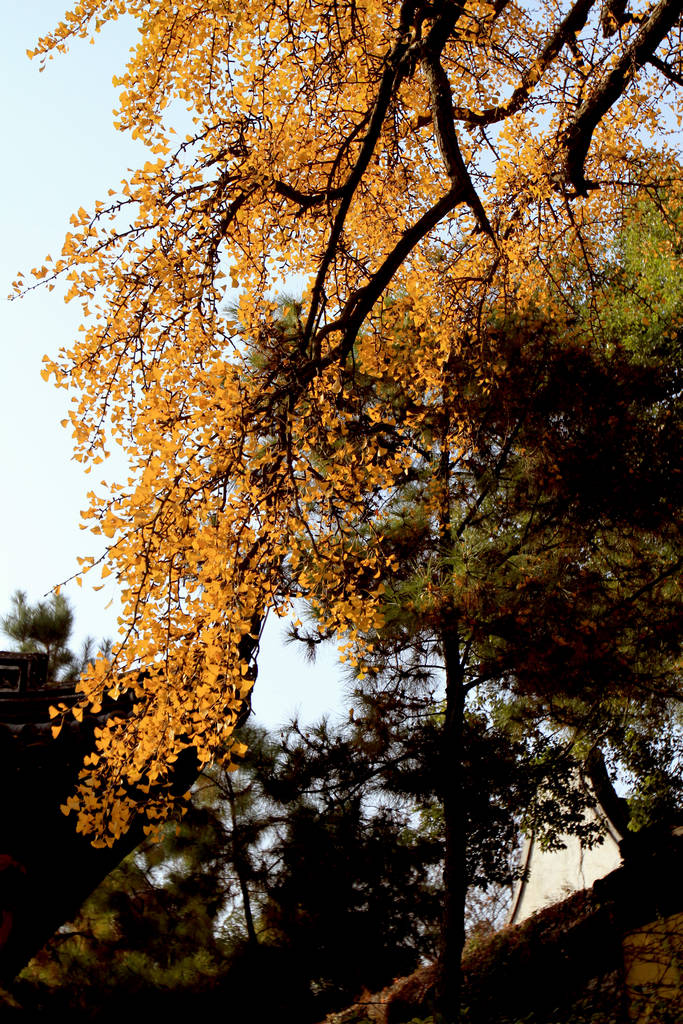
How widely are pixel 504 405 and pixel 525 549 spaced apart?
123cm

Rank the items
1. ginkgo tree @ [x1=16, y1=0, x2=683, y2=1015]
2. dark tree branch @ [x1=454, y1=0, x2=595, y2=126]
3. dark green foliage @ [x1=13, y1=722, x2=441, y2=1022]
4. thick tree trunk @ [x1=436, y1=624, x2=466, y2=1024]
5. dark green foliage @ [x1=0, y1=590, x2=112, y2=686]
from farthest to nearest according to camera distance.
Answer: dark green foliage @ [x1=0, y1=590, x2=112, y2=686] → dark green foliage @ [x1=13, y1=722, x2=441, y2=1022] → thick tree trunk @ [x1=436, y1=624, x2=466, y2=1024] → dark tree branch @ [x1=454, y1=0, x2=595, y2=126] → ginkgo tree @ [x1=16, y1=0, x2=683, y2=1015]

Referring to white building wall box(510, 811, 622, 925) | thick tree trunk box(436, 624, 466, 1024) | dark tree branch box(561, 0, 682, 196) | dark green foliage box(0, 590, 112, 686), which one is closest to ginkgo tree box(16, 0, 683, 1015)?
dark tree branch box(561, 0, 682, 196)

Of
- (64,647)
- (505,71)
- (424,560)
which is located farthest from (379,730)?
(505,71)

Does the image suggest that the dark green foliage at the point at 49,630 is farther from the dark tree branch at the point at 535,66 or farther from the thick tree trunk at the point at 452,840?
the dark tree branch at the point at 535,66

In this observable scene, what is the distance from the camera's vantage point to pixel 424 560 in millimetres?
6344

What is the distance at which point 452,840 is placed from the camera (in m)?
5.77

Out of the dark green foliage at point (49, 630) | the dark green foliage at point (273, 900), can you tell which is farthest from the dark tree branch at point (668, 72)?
the dark green foliage at point (49, 630)

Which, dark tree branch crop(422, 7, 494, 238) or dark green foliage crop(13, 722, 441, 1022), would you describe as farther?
dark green foliage crop(13, 722, 441, 1022)

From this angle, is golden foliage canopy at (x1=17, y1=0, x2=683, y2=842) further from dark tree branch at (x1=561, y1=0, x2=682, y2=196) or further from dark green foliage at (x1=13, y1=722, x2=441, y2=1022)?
dark green foliage at (x1=13, y1=722, x2=441, y2=1022)

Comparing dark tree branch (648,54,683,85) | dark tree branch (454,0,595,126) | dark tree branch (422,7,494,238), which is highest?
dark tree branch (454,0,595,126)

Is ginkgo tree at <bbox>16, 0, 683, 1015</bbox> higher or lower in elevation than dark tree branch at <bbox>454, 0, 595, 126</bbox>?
lower

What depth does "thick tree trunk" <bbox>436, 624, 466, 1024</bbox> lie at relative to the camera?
5.36 m

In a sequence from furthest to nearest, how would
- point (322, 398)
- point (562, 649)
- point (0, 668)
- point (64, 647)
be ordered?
point (64, 647), point (562, 649), point (0, 668), point (322, 398)

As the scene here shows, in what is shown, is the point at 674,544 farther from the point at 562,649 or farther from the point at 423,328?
the point at 423,328
